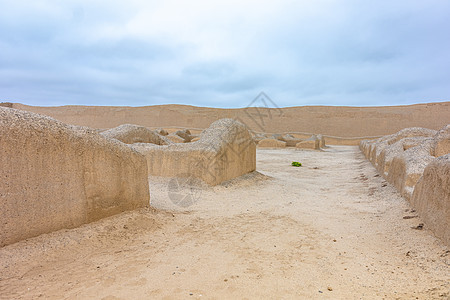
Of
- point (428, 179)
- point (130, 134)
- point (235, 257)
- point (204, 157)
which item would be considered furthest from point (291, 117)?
point (235, 257)

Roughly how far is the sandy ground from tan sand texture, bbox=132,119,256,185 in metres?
1.35

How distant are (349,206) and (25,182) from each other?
367 centimetres

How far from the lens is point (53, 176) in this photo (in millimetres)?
2316

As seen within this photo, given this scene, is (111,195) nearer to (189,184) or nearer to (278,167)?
(189,184)

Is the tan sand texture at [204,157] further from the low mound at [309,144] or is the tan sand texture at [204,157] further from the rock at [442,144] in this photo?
the low mound at [309,144]

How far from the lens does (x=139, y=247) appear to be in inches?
96.5

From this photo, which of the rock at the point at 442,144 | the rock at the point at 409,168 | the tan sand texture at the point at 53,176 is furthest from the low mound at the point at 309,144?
the tan sand texture at the point at 53,176

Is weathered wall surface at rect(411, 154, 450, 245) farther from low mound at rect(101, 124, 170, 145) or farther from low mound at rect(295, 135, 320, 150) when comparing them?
low mound at rect(295, 135, 320, 150)

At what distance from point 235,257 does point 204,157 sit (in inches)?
116

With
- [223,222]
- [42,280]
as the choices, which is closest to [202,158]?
[223,222]

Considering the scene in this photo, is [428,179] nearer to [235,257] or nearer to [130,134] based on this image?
[235,257]

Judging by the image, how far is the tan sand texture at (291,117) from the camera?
23.9 metres

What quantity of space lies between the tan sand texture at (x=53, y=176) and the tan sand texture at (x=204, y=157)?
2.08m

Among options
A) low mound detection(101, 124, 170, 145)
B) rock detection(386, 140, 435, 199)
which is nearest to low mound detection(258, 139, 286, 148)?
low mound detection(101, 124, 170, 145)
